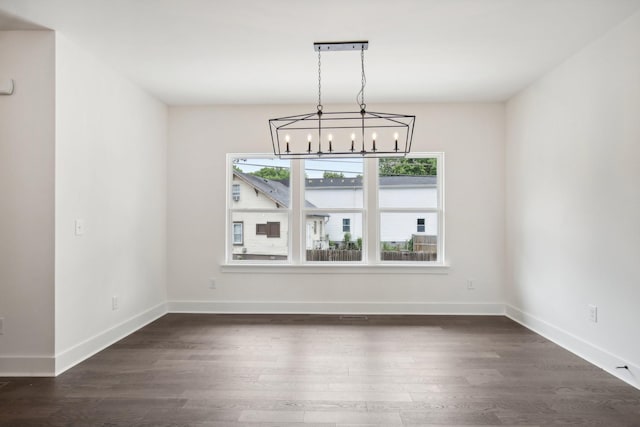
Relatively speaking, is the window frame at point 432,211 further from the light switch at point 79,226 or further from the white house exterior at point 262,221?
the light switch at point 79,226

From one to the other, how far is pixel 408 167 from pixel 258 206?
6.54 feet

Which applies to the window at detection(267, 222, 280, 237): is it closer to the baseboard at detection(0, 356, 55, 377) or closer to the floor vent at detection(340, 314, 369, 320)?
the floor vent at detection(340, 314, 369, 320)

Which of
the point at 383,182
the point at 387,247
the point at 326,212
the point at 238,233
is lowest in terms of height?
the point at 387,247

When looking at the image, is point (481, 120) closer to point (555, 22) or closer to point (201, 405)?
point (555, 22)

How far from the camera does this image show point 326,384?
290 centimetres

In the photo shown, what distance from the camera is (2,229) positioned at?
307 centimetres

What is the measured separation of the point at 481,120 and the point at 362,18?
8.94 ft

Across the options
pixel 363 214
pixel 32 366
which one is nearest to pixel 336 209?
pixel 363 214

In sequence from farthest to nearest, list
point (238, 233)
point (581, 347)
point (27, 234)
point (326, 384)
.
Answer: point (238, 233)
point (581, 347)
point (27, 234)
point (326, 384)

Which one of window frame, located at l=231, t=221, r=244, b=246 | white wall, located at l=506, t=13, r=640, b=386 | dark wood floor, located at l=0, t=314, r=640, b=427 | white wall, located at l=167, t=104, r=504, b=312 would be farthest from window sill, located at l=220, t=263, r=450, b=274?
white wall, located at l=506, t=13, r=640, b=386

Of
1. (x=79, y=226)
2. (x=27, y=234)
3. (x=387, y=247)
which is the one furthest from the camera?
(x=387, y=247)

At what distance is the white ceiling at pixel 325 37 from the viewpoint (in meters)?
2.78

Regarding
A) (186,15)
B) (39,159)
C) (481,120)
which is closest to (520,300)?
(481,120)

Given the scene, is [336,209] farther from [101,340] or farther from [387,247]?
[101,340]
